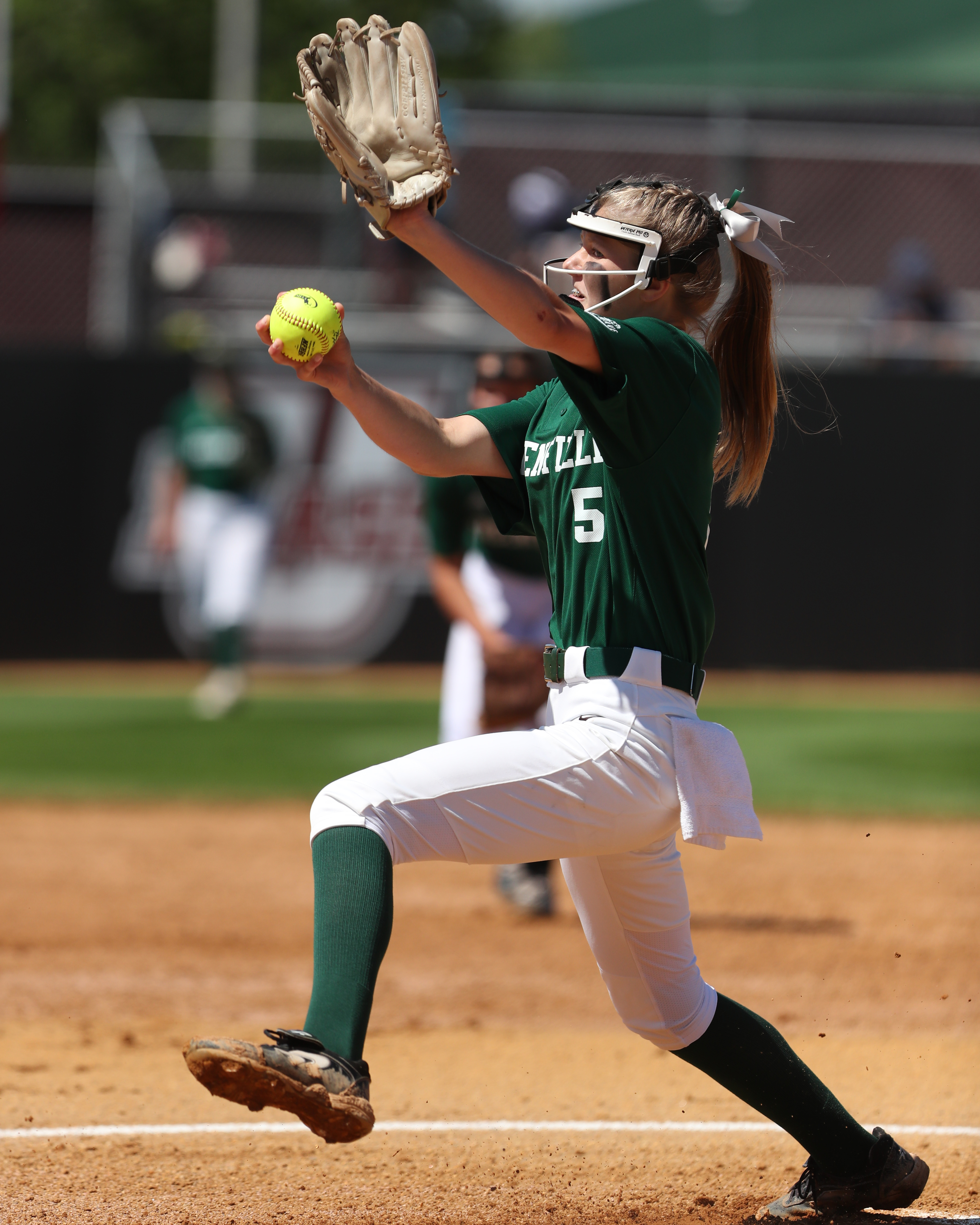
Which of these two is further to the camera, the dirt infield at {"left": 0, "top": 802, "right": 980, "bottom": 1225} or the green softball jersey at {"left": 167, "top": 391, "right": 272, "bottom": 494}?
the green softball jersey at {"left": 167, "top": 391, "right": 272, "bottom": 494}

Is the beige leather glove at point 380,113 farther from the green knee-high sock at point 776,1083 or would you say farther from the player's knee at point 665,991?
the green knee-high sock at point 776,1083

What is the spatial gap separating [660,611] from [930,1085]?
7.09 feet

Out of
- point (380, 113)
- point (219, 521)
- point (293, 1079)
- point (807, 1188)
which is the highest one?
point (380, 113)

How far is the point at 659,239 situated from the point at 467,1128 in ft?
7.14

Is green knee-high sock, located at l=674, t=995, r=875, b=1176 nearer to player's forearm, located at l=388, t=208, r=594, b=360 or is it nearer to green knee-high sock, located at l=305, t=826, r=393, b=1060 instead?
green knee-high sock, located at l=305, t=826, r=393, b=1060

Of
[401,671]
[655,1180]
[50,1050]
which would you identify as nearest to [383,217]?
[655,1180]

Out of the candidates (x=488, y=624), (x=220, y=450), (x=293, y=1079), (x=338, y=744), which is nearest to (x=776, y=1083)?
(x=293, y=1079)

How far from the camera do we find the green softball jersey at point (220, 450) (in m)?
11.6

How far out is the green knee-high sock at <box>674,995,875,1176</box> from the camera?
9.39 ft

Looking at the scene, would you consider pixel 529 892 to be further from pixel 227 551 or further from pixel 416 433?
pixel 227 551

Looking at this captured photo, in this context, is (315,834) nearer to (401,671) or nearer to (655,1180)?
(655,1180)

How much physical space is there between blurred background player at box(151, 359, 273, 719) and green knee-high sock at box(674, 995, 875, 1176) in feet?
27.6

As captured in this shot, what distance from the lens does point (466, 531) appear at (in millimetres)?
5887

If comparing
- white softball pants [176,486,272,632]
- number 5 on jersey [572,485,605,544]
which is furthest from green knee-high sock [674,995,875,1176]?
white softball pants [176,486,272,632]
